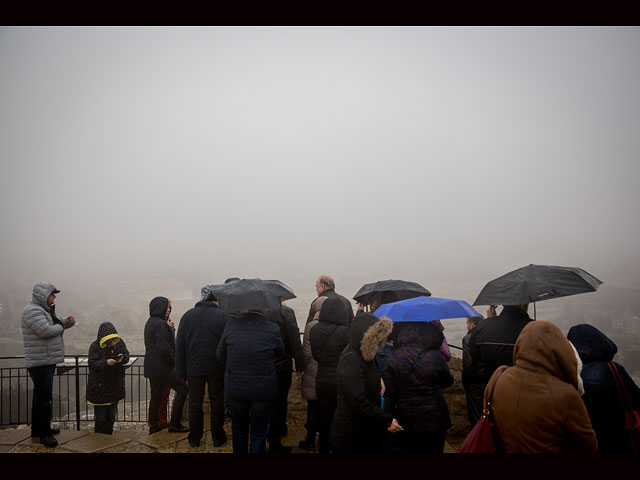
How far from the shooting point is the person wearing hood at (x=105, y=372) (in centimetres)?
524

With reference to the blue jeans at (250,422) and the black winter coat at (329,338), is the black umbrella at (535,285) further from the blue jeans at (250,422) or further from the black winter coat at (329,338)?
the blue jeans at (250,422)

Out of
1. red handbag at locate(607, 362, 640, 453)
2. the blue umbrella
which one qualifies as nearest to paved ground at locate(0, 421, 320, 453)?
the blue umbrella

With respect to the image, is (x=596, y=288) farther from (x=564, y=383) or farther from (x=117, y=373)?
(x=117, y=373)

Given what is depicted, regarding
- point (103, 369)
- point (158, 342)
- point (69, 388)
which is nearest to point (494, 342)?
point (158, 342)

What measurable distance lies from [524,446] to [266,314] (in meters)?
2.98

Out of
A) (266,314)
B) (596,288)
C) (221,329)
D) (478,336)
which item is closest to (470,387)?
(478,336)

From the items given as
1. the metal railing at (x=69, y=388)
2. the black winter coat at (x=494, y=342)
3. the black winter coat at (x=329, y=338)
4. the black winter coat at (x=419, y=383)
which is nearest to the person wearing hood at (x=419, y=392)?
the black winter coat at (x=419, y=383)

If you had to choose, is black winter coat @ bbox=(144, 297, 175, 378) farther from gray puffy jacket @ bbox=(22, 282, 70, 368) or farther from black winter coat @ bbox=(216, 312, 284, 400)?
black winter coat @ bbox=(216, 312, 284, 400)

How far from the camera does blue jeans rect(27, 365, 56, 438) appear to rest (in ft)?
15.4

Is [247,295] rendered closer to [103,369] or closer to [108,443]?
[103,369]

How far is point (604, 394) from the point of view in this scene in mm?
2914

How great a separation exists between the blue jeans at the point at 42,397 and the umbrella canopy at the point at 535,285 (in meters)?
4.68

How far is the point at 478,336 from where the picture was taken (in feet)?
12.9

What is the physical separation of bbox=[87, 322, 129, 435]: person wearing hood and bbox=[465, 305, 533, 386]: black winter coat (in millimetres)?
4072
